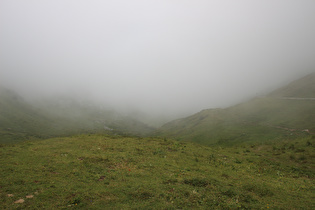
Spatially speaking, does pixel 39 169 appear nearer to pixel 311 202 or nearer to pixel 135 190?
pixel 135 190

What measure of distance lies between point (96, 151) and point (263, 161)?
97.6ft

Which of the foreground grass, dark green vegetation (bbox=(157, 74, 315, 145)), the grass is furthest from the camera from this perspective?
the grass

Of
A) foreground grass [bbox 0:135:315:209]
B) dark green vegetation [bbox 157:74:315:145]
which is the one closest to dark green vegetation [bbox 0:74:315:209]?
foreground grass [bbox 0:135:315:209]

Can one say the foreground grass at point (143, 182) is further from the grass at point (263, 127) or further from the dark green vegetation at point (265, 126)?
the dark green vegetation at point (265, 126)

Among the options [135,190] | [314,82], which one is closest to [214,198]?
[135,190]

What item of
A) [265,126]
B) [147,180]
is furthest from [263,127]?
[147,180]

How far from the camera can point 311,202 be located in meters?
16.4

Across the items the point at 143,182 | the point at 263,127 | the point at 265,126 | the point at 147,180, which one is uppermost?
the point at 143,182

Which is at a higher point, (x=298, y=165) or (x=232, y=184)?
(x=232, y=184)

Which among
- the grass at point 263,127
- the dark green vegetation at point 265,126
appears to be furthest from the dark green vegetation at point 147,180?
the dark green vegetation at point 265,126

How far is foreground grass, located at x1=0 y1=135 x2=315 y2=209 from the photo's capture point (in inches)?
572

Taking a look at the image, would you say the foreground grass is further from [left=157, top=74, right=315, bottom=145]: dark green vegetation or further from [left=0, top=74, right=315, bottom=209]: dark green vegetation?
[left=157, top=74, right=315, bottom=145]: dark green vegetation

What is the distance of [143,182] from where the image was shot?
61.0ft

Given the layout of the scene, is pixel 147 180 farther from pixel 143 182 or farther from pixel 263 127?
pixel 263 127
